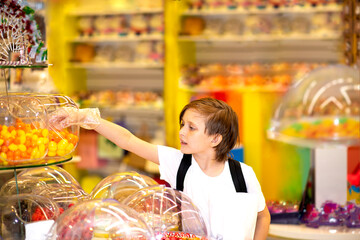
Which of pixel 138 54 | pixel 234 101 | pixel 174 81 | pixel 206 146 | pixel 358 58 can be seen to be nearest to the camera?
pixel 206 146

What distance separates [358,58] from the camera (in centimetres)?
412

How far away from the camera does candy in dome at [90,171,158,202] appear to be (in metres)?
1.91

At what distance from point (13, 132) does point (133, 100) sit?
179 inches

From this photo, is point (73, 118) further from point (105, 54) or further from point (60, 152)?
point (105, 54)

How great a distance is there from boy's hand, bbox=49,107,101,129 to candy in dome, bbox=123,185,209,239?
32 cm

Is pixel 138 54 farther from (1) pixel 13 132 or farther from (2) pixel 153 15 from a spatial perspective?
(1) pixel 13 132

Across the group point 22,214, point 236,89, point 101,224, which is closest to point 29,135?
point 22,214

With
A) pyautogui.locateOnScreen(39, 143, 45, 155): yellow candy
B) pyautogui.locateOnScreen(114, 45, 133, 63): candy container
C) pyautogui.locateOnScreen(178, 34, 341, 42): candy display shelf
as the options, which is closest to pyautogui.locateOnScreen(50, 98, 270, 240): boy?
pyautogui.locateOnScreen(39, 143, 45, 155): yellow candy

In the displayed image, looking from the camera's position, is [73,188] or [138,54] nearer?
[73,188]

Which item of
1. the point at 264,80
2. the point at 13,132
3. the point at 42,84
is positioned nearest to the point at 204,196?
the point at 13,132

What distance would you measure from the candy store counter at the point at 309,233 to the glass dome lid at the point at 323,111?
0.47m

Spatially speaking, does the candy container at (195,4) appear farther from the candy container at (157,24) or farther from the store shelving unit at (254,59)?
the candy container at (157,24)

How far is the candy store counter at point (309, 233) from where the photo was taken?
265 cm

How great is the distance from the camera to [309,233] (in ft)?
8.75
